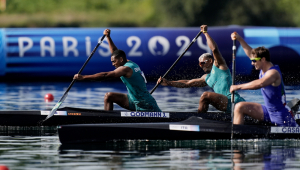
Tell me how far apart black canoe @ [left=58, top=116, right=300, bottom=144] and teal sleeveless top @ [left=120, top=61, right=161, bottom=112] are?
204cm

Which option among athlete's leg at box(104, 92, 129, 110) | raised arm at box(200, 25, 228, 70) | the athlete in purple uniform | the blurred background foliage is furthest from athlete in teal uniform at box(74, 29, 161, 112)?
the blurred background foliage

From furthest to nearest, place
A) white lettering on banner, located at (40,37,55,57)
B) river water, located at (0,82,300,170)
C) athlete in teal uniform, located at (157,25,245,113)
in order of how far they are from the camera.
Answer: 1. white lettering on banner, located at (40,37,55,57)
2. athlete in teal uniform, located at (157,25,245,113)
3. river water, located at (0,82,300,170)

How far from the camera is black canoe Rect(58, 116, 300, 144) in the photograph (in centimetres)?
955

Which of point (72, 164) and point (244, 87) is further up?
point (244, 87)

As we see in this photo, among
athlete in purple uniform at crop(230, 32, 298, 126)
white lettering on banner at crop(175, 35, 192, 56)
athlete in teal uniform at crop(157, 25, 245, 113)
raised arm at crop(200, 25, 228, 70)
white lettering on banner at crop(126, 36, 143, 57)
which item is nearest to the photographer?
athlete in purple uniform at crop(230, 32, 298, 126)

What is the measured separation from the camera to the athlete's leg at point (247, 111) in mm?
9531

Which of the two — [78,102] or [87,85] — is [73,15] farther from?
[78,102]

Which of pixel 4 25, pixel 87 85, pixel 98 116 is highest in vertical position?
pixel 4 25

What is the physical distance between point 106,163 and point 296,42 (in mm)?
15583

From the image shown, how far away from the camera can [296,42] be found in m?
22.4

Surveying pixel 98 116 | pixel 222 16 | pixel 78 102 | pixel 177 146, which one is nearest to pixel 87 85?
pixel 78 102

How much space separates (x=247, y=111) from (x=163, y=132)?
1.31 metres

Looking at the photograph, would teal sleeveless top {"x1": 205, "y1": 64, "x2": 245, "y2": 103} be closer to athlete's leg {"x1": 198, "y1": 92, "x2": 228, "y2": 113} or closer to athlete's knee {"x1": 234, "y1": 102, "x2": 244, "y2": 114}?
athlete's leg {"x1": 198, "y1": 92, "x2": 228, "y2": 113}

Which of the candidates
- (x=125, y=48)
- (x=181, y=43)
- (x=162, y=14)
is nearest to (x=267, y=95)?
(x=181, y=43)
